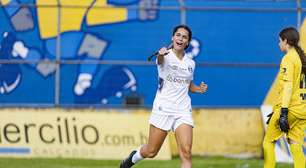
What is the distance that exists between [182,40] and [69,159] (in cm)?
443

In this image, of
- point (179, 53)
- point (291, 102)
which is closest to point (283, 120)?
point (291, 102)

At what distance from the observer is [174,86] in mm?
10062

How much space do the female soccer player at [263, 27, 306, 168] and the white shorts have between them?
1.10 m

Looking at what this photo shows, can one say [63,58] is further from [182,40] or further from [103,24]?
[182,40]

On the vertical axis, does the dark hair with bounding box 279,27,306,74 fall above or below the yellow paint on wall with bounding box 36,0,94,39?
above

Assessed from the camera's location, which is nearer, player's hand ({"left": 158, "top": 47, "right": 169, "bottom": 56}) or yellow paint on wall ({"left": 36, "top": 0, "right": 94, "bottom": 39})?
player's hand ({"left": 158, "top": 47, "right": 169, "bottom": 56})

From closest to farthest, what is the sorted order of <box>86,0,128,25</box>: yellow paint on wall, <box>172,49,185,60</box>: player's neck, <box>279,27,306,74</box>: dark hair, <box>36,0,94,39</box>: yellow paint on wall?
<box>172,49,185,60</box>: player's neck → <box>279,27,306,74</box>: dark hair → <box>36,0,94,39</box>: yellow paint on wall → <box>86,0,128,25</box>: yellow paint on wall

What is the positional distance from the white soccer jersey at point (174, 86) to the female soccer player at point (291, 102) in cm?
113

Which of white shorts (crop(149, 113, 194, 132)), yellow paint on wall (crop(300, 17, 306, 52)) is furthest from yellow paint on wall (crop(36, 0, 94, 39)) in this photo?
white shorts (crop(149, 113, 194, 132))

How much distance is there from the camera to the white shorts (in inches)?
395

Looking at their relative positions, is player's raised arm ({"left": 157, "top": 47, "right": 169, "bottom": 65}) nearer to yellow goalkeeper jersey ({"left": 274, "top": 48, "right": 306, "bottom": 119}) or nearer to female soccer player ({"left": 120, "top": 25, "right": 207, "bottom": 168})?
female soccer player ({"left": 120, "top": 25, "right": 207, "bottom": 168})

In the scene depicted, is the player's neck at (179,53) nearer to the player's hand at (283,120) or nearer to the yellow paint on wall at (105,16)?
the player's hand at (283,120)

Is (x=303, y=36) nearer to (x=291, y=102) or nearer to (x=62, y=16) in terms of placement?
(x=291, y=102)

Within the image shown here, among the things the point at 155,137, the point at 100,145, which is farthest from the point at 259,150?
the point at 155,137
